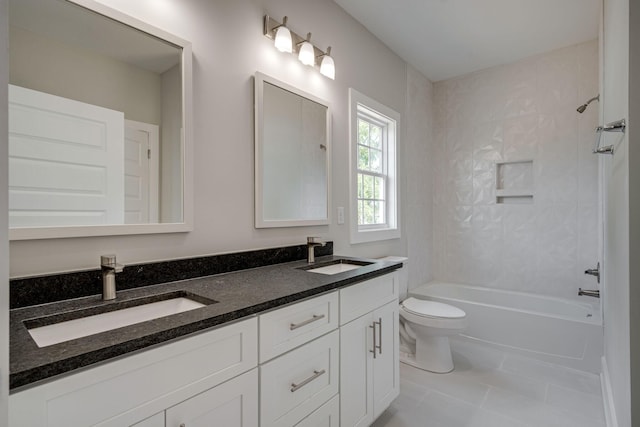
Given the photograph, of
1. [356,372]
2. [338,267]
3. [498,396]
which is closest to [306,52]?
[338,267]

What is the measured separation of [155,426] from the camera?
792 millimetres

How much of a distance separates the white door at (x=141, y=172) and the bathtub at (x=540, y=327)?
2602mm

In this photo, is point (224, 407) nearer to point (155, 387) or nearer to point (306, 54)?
point (155, 387)

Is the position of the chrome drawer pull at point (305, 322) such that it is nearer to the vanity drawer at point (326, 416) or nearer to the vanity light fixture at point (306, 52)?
the vanity drawer at point (326, 416)

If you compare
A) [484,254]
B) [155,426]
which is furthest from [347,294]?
[484,254]

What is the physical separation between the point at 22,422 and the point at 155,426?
0.28m

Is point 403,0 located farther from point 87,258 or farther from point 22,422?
point 22,422

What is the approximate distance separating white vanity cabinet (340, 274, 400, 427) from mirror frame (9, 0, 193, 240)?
790 millimetres

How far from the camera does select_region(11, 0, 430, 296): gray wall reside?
1.21 metres

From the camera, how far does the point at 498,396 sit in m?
2.10

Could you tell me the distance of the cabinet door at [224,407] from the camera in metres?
0.85

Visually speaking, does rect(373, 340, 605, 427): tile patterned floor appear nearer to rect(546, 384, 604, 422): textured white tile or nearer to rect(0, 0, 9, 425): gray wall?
rect(546, 384, 604, 422): textured white tile

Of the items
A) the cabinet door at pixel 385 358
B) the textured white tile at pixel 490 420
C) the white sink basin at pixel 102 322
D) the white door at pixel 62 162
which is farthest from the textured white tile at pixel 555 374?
the white door at pixel 62 162

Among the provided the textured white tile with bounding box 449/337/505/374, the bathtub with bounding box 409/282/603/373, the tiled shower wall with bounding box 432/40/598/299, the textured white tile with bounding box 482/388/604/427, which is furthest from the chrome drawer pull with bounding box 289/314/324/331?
the tiled shower wall with bounding box 432/40/598/299
